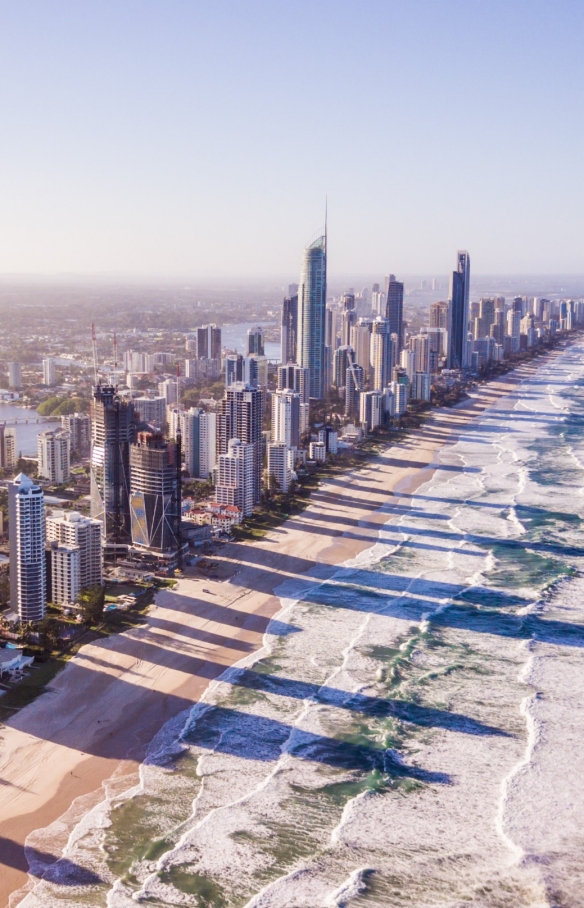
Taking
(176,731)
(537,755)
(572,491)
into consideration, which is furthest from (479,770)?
(572,491)

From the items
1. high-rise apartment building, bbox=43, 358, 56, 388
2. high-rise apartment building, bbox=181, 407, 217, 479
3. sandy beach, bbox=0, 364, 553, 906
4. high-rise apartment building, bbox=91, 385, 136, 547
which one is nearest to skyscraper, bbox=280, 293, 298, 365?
high-rise apartment building, bbox=43, 358, 56, 388

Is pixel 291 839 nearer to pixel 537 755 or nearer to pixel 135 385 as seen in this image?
pixel 537 755

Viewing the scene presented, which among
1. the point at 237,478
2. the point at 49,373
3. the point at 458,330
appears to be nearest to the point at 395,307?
the point at 458,330

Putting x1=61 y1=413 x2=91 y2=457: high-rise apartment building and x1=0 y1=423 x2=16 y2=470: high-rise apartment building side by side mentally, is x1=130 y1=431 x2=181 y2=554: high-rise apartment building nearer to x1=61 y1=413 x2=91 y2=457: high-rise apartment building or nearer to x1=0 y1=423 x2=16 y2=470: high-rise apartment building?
x1=0 y1=423 x2=16 y2=470: high-rise apartment building

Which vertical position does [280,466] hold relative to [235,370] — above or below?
below

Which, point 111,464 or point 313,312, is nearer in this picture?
point 111,464

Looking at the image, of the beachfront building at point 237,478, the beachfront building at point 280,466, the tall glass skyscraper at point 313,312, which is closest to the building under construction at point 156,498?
the beachfront building at point 237,478

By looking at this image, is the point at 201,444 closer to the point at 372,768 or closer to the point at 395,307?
the point at 372,768

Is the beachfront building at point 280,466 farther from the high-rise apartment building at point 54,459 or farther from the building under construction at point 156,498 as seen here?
the building under construction at point 156,498
